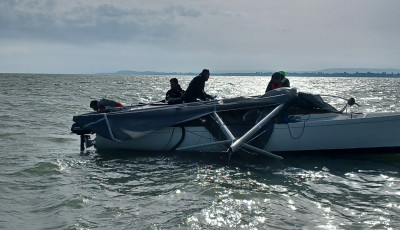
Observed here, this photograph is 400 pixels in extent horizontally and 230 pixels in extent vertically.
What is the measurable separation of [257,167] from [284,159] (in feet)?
3.13

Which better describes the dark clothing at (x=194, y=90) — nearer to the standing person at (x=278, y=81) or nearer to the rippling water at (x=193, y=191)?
the rippling water at (x=193, y=191)

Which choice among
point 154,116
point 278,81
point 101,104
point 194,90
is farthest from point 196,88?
point 101,104

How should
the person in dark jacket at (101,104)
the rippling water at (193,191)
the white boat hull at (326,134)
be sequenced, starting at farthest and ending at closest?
the person in dark jacket at (101,104) < the white boat hull at (326,134) < the rippling water at (193,191)

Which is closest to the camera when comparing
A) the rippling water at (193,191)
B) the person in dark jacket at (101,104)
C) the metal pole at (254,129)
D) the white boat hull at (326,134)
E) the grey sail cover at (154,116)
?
the rippling water at (193,191)

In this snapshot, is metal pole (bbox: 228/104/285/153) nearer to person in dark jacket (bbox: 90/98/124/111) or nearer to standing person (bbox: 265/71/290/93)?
standing person (bbox: 265/71/290/93)

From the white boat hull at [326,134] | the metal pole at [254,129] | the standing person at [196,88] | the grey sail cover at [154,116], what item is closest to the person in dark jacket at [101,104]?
the grey sail cover at [154,116]

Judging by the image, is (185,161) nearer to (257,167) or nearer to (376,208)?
(257,167)

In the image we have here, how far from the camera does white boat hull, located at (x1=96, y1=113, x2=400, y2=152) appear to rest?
8539 mm

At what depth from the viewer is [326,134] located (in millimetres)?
8781

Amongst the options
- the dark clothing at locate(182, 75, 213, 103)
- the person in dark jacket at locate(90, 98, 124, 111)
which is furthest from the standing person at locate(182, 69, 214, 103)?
the person in dark jacket at locate(90, 98, 124, 111)

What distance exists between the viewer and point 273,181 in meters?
7.34

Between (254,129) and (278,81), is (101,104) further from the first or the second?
(278,81)

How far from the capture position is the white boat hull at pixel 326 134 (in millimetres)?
8539

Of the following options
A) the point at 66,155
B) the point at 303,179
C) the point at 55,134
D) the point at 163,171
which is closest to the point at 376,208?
the point at 303,179
